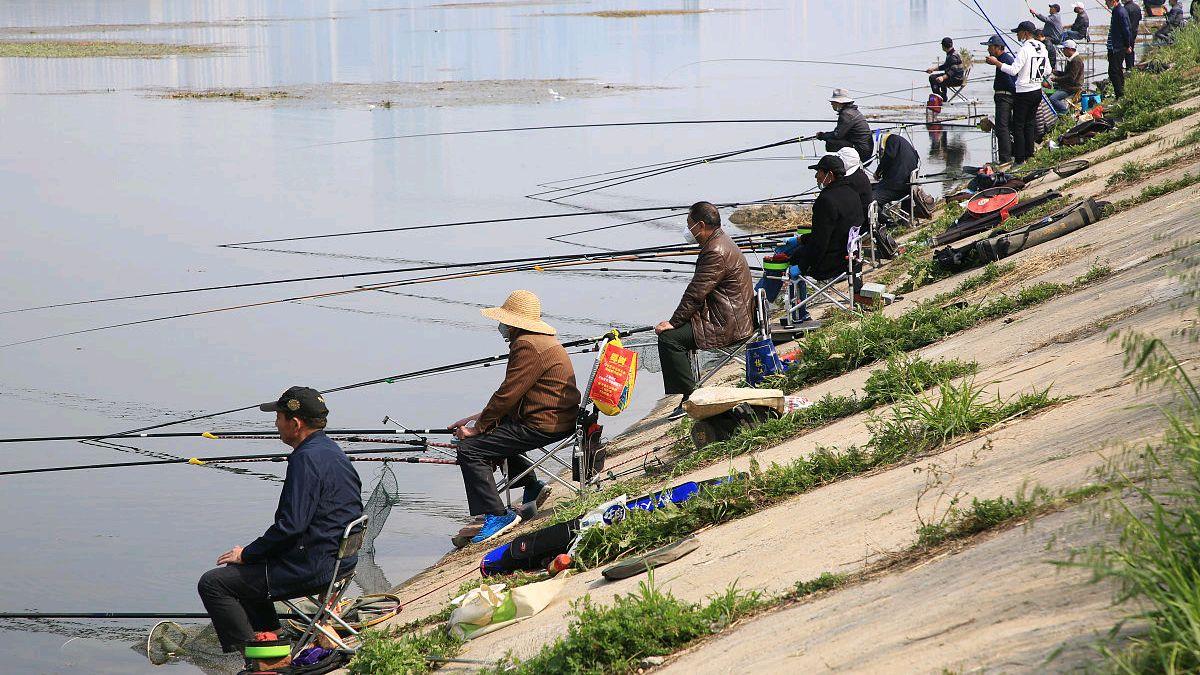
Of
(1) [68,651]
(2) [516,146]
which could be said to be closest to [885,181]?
(1) [68,651]

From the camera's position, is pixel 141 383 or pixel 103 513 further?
pixel 141 383

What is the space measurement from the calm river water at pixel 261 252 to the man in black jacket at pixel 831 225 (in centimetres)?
183

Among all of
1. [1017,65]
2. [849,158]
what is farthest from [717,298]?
[1017,65]

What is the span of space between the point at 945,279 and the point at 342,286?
659cm

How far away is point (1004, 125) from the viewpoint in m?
15.5

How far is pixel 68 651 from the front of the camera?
654 centimetres

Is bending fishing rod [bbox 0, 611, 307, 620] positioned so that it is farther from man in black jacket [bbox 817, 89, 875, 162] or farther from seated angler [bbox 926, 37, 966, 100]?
seated angler [bbox 926, 37, 966, 100]

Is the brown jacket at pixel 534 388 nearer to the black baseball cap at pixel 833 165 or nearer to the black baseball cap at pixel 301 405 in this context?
the black baseball cap at pixel 301 405

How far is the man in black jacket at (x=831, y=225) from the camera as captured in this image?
31.5 ft

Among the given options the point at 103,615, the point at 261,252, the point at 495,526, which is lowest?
the point at 103,615

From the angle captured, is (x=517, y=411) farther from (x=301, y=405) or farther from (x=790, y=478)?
(x=790, y=478)

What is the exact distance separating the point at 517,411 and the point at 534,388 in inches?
6.6

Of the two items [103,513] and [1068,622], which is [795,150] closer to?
[103,513]

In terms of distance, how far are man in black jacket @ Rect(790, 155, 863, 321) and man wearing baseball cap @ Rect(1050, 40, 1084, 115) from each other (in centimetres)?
1000
